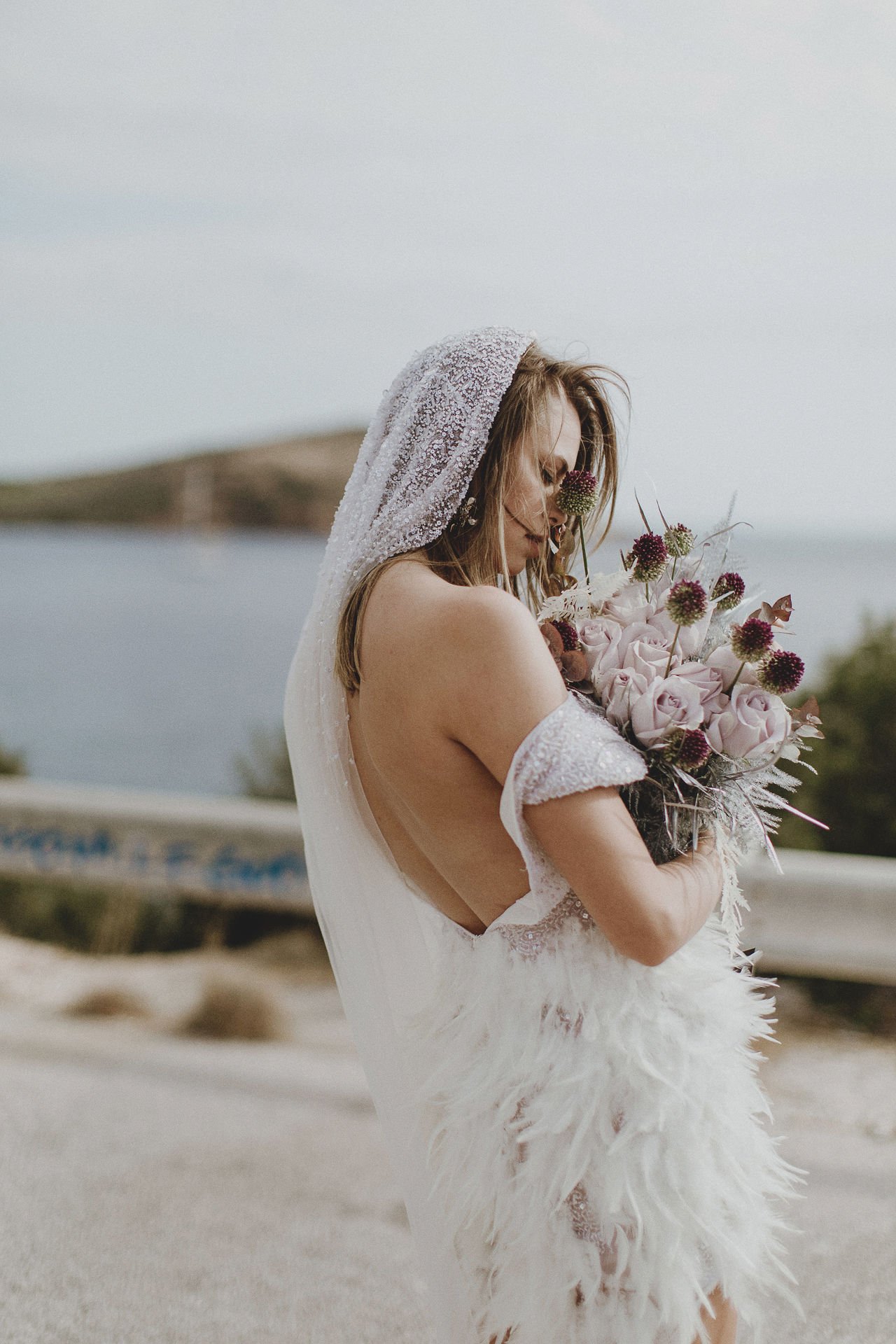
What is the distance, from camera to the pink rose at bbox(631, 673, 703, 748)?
1.42 meters

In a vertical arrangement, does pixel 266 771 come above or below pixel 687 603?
below

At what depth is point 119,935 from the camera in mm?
6348

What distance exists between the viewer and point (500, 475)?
1.57 metres

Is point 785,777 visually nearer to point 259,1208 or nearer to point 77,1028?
point 259,1208

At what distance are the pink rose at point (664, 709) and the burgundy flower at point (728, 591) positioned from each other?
7.5 inches

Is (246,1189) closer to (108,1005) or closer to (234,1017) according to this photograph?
(234,1017)

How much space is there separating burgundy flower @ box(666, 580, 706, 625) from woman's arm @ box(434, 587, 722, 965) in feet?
0.71

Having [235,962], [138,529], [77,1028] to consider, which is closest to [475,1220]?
[77,1028]

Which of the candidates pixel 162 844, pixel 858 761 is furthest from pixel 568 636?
pixel 858 761

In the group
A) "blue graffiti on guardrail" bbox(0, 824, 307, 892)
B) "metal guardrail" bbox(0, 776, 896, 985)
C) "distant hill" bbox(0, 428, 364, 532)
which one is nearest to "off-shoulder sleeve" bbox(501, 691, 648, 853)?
"metal guardrail" bbox(0, 776, 896, 985)

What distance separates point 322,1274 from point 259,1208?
0.39 m

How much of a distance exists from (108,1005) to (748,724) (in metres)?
3.90

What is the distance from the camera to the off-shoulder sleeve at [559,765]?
4.24 feet

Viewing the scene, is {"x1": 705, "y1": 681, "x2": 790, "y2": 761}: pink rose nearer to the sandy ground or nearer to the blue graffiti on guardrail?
the sandy ground
